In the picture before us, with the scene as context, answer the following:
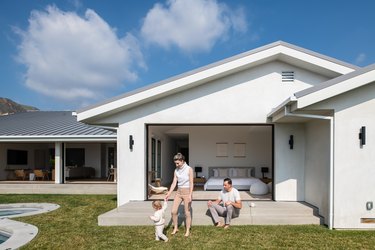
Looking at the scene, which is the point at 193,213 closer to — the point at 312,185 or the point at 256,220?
the point at 256,220

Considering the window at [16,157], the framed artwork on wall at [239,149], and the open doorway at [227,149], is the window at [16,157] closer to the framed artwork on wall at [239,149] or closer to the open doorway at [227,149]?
the open doorway at [227,149]

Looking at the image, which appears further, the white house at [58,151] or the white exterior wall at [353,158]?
the white house at [58,151]

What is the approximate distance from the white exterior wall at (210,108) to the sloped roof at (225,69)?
1.22 ft

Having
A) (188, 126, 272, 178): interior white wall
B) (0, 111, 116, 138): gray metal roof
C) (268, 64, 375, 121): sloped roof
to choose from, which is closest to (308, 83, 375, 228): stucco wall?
(268, 64, 375, 121): sloped roof

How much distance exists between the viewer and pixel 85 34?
1636 cm

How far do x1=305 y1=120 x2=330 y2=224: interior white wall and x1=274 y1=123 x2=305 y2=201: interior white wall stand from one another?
203 mm

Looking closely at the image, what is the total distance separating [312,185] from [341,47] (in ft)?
24.6

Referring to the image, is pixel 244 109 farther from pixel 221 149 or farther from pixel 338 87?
pixel 221 149

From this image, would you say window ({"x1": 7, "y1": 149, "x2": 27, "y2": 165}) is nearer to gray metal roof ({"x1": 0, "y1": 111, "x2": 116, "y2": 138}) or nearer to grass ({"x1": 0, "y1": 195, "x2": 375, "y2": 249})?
gray metal roof ({"x1": 0, "y1": 111, "x2": 116, "y2": 138})

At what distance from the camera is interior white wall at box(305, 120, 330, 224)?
24.7 ft

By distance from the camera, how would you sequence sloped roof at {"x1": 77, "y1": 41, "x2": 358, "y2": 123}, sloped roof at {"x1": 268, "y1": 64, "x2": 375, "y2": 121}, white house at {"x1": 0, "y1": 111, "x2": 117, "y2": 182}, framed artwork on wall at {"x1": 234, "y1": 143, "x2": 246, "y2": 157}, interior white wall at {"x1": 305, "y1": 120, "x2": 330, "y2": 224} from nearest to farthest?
sloped roof at {"x1": 268, "y1": 64, "x2": 375, "y2": 121}, interior white wall at {"x1": 305, "y1": 120, "x2": 330, "y2": 224}, sloped roof at {"x1": 77, "y1": 41, "x2": 358, "y2": 123}, white house at {"x1": 0, "y1": 111, "x2": 117, "y2": 182}, framed artwork on wall at {"x1": 234, "y1": 143, "x2": 246, "y2": 157}

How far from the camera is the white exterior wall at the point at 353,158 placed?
7129mm

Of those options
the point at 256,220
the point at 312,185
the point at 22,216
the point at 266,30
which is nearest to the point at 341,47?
the point at 266,30

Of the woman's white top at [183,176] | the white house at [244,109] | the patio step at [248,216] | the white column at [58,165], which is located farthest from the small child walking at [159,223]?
the white column at [58,165]
